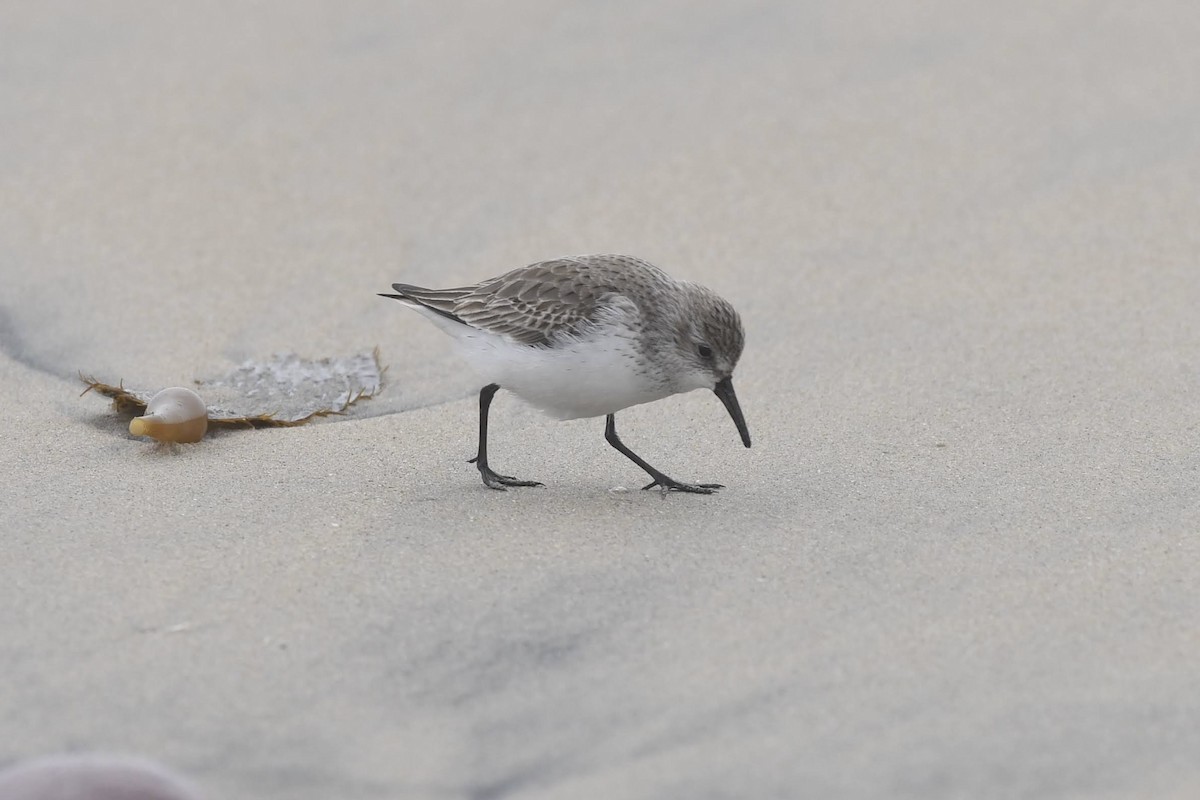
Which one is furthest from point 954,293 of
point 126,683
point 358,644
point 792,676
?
point 126,683

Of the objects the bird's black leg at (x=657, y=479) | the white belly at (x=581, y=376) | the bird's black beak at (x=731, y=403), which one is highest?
the white belly at (x=581, y=376)

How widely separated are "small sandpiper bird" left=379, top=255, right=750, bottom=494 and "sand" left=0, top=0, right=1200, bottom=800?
31 centimetres

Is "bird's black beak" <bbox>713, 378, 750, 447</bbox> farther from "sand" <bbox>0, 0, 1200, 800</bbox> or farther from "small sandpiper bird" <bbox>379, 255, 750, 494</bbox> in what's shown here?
"sand" <bbox>0, 0, 1200, 800</bbox>

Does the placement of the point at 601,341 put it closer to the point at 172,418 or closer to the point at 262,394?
the point at 172,418

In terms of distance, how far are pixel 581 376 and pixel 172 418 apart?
137cm

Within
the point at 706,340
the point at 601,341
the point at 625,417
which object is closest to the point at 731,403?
the point at 706,340

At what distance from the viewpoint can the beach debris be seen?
487cm

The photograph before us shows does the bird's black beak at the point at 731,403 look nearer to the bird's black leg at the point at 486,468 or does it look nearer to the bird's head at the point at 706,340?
the bird's head at the point at 706,340

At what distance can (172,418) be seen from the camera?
15.9 feet

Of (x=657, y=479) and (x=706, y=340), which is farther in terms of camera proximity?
(x=657, y=479)

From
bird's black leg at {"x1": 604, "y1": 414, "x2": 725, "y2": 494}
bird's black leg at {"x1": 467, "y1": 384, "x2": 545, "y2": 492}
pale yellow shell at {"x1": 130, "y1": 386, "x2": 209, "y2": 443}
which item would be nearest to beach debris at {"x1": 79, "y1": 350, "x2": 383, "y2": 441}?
pale yellow shell at {"x1": 130, "y1": 386, "x2": 209, "y2": 443}

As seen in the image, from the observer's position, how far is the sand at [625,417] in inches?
130

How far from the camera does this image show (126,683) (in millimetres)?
3414

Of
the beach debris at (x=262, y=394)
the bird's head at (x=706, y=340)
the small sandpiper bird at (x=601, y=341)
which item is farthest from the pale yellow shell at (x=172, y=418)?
the bird's head at (x=706, y=340)
